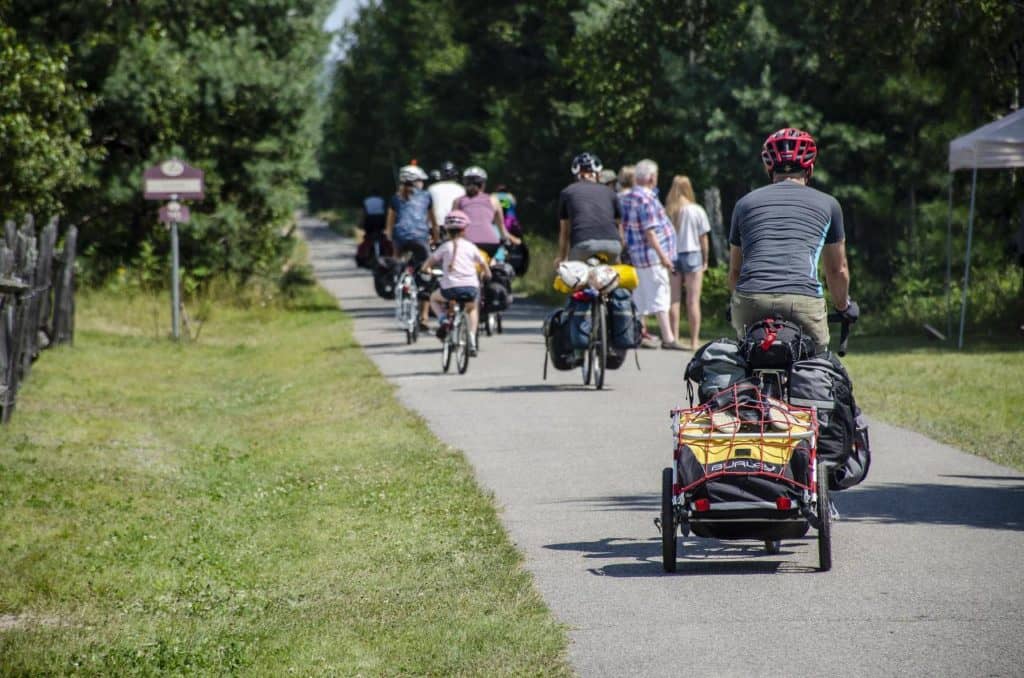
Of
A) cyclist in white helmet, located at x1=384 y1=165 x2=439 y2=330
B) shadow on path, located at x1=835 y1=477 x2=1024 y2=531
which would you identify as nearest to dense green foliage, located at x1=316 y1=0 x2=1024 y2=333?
cyclist in white helmet, located at x1=384 y1=165 x2=439 y2=330

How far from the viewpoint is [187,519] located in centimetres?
982

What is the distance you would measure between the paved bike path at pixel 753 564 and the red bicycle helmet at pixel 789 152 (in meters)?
1.79

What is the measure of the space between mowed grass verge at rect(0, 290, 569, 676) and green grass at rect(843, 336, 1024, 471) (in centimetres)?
365

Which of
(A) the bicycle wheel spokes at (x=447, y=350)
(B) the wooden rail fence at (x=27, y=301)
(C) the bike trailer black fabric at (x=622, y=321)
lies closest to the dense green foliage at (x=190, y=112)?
(B) the wooden rail fence at (x=27, y=301)

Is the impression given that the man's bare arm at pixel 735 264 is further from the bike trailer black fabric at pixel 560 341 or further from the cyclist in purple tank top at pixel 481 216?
the cyclist in purple tank top at pixel 481 216

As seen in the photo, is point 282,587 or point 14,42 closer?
point 282,587

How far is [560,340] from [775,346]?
288 inches

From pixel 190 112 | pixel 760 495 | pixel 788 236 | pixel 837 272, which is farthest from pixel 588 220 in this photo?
pixel 190 112

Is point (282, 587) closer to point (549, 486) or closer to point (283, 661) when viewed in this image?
point (283, 661)

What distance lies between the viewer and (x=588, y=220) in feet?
50.6

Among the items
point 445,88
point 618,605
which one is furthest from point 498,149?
point 618,605

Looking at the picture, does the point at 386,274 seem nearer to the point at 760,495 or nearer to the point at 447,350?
the point at 447,350

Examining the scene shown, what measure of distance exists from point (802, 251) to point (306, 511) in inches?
136

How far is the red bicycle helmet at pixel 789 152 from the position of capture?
780cm
